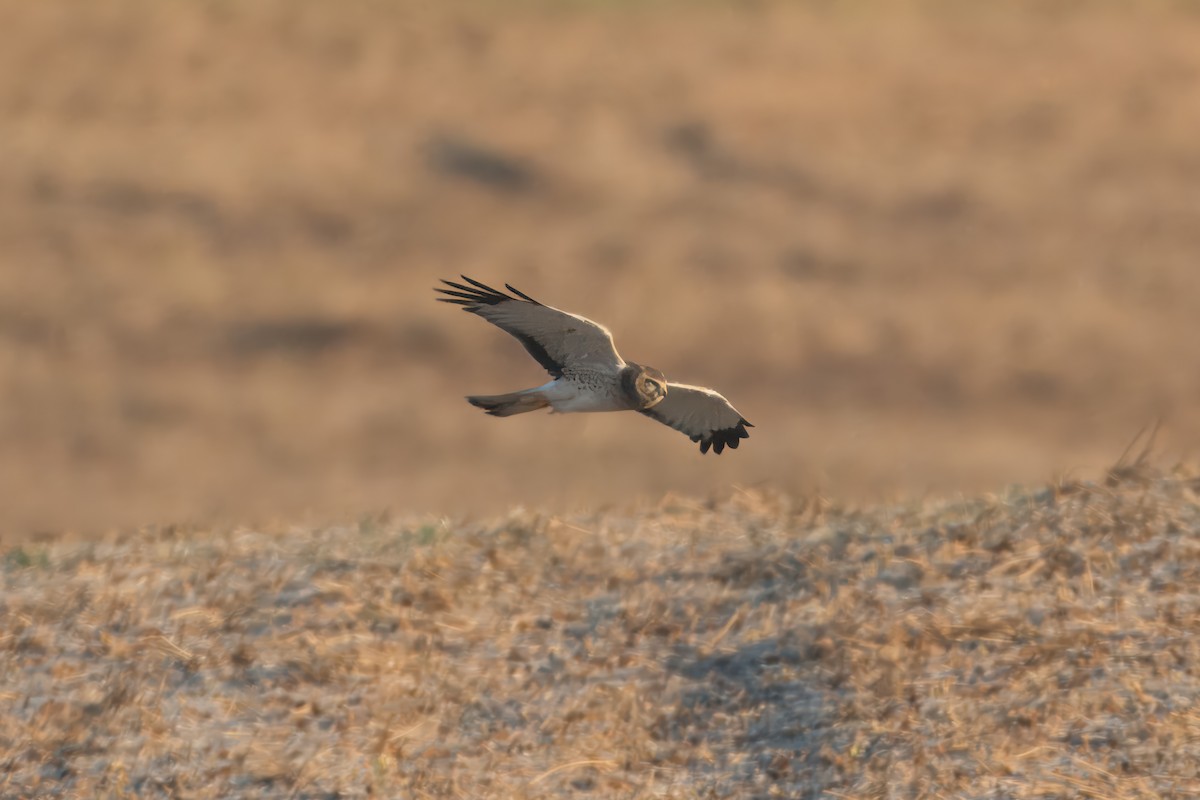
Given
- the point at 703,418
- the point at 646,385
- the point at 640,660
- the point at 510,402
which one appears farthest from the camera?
the point at 640,660

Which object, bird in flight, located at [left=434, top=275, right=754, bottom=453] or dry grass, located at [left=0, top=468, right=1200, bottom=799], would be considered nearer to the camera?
bird in flight, located at [left=434, top=275, right=754, bottom=453]

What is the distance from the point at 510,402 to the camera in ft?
20.8

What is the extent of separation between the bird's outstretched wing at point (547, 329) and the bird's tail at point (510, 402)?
0.16 meters

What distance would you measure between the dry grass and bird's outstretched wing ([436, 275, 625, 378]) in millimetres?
1988

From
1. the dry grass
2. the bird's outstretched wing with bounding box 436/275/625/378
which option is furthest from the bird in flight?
the dry grass

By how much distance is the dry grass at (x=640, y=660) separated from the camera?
7168 mm

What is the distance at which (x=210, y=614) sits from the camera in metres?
8.29

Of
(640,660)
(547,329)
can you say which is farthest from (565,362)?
(640,660)

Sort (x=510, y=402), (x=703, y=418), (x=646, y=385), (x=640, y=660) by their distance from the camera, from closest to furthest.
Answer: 1. (x=510, y=402)
2. (x=646, y=385)
3. (x=703, y=418)
4. (x=640, y=660)

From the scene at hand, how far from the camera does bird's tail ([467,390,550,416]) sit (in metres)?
6.20

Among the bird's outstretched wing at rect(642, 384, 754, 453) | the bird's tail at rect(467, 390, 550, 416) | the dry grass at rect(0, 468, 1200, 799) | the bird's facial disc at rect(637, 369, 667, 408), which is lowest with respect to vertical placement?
the dry grass at rect(0, 468, 1200, 799)

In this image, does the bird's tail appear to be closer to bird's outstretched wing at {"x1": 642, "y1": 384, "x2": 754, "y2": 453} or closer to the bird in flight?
the bird in flight

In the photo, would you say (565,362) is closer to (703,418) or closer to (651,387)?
(651,387)

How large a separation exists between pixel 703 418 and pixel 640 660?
1.46 metres
